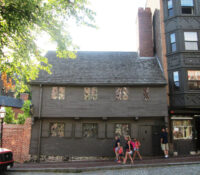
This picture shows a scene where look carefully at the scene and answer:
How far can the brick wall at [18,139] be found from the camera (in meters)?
13.9

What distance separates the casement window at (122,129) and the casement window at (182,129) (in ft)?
11.7

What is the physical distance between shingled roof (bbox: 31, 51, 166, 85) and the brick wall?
12.4 ft

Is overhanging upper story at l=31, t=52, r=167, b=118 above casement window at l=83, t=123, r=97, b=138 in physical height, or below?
above

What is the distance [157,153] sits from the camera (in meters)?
14.2

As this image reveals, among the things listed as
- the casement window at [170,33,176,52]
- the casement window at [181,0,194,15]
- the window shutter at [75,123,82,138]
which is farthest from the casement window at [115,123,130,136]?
the casement window at [181,0,194,15]

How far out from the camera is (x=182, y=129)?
14219 millimetres

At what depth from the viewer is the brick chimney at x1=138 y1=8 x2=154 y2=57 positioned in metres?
18.0

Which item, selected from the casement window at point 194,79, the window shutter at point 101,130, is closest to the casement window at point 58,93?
the window shutter at point 101,130

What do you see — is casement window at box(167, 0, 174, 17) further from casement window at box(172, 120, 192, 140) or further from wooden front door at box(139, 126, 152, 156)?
wooden front door at box(139, 126, 152, 156)

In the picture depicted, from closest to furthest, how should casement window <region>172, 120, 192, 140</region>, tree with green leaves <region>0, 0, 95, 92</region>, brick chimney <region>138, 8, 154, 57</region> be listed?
tree with green leaves <region>0, 0, 95, 92</region>, casement window <region>172, 120, 192, 140</region>, brick chimney <region>138, 8, 154, 57</region>

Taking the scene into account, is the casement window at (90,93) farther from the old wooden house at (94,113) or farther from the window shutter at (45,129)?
the window shutter at (45,129)

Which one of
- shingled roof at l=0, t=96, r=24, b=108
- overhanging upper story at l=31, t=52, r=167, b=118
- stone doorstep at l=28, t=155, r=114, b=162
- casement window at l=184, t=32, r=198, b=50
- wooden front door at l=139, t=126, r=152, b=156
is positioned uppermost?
casement window at l=184, t=32, r=198, b=50

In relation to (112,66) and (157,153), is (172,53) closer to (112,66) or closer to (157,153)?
(112,66)

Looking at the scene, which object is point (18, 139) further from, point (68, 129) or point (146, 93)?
point (146, 93)
